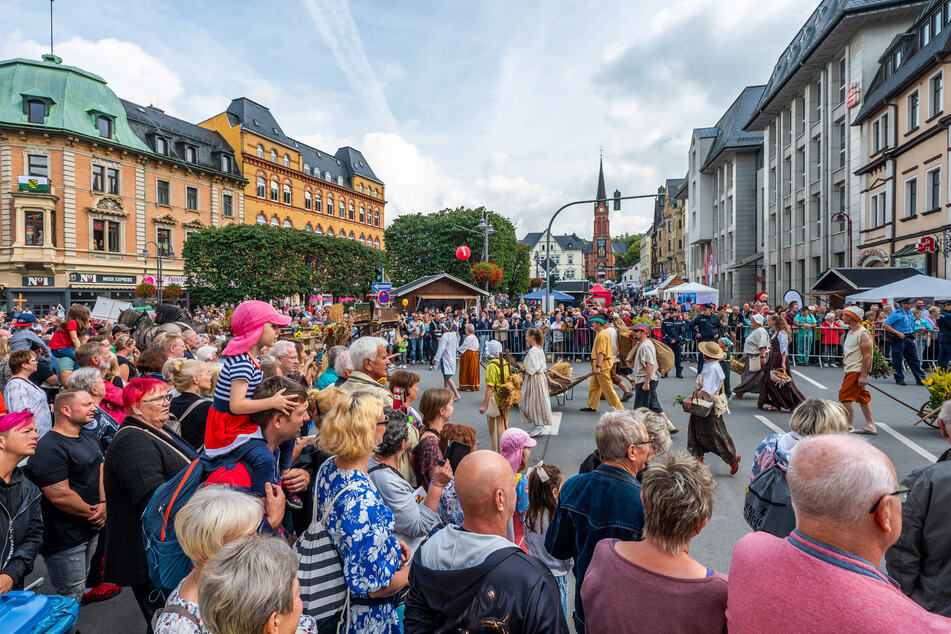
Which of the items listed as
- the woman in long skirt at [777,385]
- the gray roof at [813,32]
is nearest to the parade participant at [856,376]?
the woman in long skirt at [777,385]

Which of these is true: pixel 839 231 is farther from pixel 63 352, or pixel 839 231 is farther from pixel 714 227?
pixel 63 352

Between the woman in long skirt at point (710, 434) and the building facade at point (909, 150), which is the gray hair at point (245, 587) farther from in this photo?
the building facade at point (909, 150)

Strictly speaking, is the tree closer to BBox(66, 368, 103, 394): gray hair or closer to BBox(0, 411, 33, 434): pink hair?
BBox(66, 368, 103, 394): gray hair

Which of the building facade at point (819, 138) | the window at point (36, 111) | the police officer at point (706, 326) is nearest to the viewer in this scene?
the police officer at point (706, 326)

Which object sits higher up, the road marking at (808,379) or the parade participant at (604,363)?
the parade participant at (604,363)

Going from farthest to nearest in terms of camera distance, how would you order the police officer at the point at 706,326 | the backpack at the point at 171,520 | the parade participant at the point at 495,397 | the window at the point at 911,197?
1. the window at the point at 911,197
2. the police officer at the point at 706,326
3. the parade participant at the point at 495,397
4. the backpack at the point at 171,520

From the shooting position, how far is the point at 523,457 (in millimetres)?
3867

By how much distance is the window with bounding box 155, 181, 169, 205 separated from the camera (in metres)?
41.8

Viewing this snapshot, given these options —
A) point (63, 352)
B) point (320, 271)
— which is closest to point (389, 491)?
point (63, 352)

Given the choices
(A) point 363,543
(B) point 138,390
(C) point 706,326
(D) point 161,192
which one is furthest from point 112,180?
(A) point 363,543

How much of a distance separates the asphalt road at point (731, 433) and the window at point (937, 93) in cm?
1303

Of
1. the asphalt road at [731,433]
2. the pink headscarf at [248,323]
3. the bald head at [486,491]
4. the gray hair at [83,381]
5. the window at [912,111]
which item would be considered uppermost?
the window at [912,111]

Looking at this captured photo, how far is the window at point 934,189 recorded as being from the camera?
67.3 ft

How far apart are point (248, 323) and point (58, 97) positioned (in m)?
44.3
